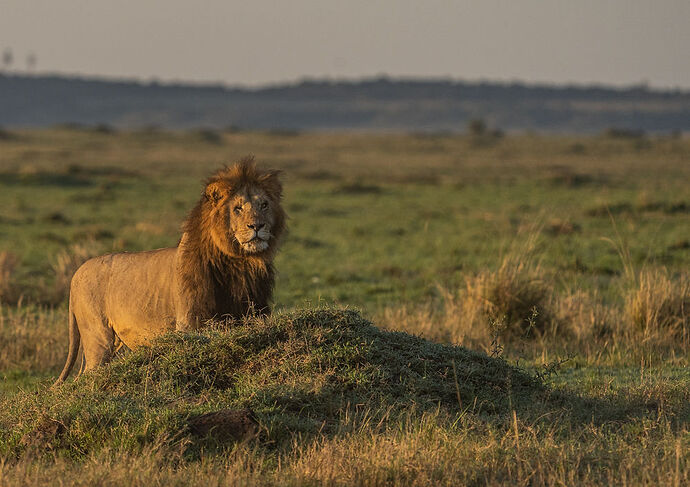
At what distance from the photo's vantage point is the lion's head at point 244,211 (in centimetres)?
765

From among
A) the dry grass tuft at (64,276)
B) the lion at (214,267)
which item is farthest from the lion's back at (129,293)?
the dry grass tuft at (64,276)

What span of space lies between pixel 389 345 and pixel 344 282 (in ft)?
26.8

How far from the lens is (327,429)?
6.61 meters

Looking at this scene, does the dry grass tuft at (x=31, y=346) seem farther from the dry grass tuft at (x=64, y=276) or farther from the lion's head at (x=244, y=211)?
the lion's head at (x=244, y=211)

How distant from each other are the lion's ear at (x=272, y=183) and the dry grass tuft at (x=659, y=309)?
4896 mm

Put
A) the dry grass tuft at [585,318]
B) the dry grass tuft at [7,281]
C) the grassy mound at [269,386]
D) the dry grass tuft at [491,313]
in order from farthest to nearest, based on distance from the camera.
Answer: the dry grass tuft at [7,281] < the dry grass tuft at [585,318] < the dry grass tuft at [491,313] < the grassy mound at [269,386]

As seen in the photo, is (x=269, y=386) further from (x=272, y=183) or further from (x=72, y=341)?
(x=72, y=341)

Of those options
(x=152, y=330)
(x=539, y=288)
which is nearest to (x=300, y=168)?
(x=539, y=288)

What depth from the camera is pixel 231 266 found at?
783 centimetres

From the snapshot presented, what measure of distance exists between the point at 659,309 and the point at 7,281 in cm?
860

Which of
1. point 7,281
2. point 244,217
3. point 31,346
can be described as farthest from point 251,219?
point 7,281

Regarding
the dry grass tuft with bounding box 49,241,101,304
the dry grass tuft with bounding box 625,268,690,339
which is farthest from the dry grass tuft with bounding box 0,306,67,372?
the dry grass tuft with bounding box 625,268,690,339

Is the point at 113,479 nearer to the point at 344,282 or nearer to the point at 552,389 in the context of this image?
the point at 552,389

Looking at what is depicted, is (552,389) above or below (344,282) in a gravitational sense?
above
